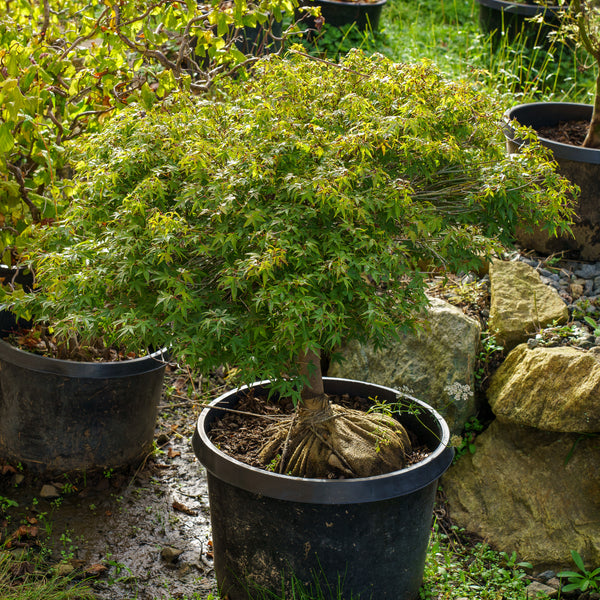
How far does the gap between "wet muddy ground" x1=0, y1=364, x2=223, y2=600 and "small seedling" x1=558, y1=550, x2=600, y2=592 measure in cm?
143

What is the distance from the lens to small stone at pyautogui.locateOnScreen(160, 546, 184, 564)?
9.96 feet

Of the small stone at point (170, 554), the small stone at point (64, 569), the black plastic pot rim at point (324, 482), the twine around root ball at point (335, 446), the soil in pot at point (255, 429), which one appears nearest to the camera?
the black plastic pot rim at point (324, 482)

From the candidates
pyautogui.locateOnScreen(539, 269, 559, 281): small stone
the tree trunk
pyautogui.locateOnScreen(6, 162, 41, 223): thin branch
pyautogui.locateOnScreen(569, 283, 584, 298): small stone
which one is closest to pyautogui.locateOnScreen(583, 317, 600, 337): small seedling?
pyautogui.locateOnScreen(569, 283, 584, 298): small stone

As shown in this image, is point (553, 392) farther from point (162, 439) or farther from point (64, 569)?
point (64, 569)

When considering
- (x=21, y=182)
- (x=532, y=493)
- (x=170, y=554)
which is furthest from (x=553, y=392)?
(x=21, y=182)

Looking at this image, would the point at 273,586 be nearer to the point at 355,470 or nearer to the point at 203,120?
the point at 355,470

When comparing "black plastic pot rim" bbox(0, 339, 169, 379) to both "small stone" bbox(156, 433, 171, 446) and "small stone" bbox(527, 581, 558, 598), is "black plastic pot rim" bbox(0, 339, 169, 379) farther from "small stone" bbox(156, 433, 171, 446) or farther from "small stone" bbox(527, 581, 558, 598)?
"small stone" bbox(527, 581, 558, 598)

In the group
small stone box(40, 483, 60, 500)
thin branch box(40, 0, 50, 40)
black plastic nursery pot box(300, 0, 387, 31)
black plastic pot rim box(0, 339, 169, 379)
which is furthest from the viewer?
black plastic nursery pot box(300, 0, 387, 31)

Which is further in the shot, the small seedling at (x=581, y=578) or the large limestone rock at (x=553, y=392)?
the large limestone rock at (x=553, y=392)

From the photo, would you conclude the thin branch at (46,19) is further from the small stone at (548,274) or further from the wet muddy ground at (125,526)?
the small stone at (548,274)

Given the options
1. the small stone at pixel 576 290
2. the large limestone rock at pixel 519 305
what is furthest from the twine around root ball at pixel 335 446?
the small stone at pixel 576 290

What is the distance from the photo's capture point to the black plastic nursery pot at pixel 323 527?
2.41 meters

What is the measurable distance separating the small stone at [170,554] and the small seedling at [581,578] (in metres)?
1.58

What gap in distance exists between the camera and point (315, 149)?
2.08m
